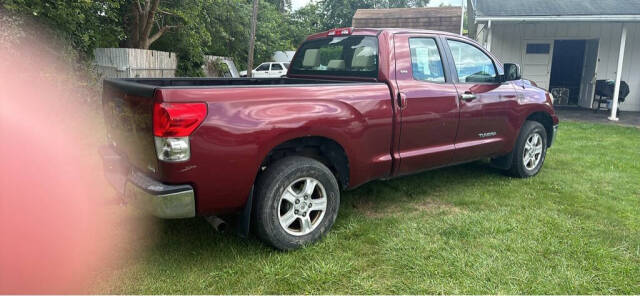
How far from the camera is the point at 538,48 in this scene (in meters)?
12.7

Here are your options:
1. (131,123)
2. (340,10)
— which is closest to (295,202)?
(131,123)

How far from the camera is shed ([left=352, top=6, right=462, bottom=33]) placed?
18328 millimetres

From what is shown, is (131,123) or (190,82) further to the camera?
(190,82)

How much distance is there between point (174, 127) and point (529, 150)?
4.26m

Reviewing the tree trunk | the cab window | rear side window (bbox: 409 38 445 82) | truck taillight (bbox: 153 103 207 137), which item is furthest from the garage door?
truck taillight (bbox: 153 103 207 137)

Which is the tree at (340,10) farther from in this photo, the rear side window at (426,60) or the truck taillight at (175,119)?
the truck taillight at (175,119)

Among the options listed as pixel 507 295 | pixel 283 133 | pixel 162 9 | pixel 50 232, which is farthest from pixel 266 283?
pixel 162 9

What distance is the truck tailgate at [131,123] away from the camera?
2.70 meters

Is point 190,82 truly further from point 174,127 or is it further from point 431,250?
point 431,250

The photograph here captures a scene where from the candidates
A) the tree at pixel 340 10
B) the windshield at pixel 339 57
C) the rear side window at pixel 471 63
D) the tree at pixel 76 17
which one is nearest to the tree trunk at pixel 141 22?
the tree at pixel 76 17

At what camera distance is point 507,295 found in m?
2.67

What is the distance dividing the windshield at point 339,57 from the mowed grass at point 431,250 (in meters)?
1.29

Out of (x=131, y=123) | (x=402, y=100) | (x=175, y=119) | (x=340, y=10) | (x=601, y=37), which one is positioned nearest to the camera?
(x=175, y=119)

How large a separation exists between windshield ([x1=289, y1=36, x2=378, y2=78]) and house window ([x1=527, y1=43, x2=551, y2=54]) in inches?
403
